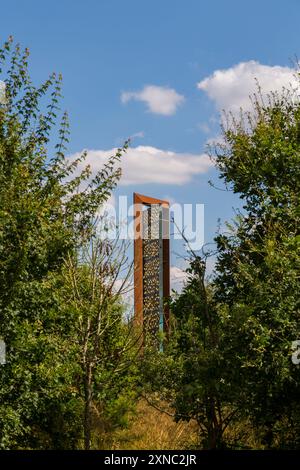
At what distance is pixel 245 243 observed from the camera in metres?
11.5

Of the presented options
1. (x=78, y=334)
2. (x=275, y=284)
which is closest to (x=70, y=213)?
(x=78, y=334)

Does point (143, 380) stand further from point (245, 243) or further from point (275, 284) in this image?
point (275, 284)

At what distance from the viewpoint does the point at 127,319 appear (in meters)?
13.0

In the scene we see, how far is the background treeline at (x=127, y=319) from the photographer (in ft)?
28.8

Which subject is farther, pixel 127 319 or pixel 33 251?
pixel 127 319
